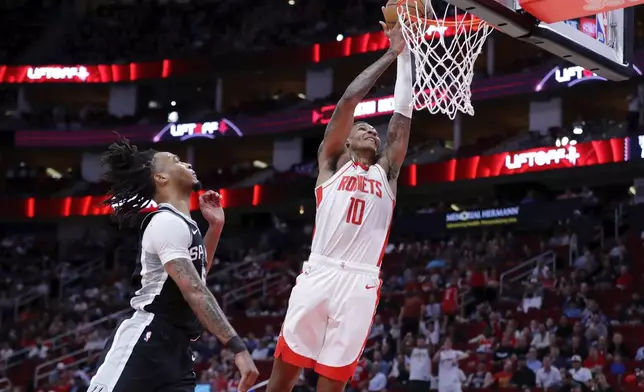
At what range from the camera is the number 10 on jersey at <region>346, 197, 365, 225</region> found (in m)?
6.18

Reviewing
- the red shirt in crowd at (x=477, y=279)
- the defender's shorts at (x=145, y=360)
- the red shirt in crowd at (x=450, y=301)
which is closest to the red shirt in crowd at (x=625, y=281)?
the red shirt in crowd at (x=477, y=279)

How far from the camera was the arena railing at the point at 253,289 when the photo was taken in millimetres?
23555

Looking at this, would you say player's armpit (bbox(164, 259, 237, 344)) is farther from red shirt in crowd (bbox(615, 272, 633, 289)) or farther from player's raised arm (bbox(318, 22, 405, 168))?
red shirt in crowd (bbox(615, 272, 633, 289))

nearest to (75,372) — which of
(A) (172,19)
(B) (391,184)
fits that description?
(B) (391,184)

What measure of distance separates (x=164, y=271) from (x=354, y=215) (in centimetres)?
147

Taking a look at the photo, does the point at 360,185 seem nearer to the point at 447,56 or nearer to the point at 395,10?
the point at 395,10

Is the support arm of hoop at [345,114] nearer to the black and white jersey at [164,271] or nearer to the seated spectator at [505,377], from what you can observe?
the black and white jersey at [164,271]

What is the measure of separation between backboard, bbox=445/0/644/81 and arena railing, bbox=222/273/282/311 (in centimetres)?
1630

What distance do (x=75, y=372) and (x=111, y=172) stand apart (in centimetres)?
1472

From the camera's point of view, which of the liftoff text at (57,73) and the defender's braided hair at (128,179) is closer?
the defender's braided hair at (128,179)

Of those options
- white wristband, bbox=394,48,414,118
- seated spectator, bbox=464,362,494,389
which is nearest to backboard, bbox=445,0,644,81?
white wristband, bbox=394,48,414,118

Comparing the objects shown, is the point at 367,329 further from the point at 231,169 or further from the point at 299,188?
the point at 231,169

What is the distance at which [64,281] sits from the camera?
28594 millimetres

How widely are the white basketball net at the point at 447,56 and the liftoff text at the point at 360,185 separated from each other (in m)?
1.32
